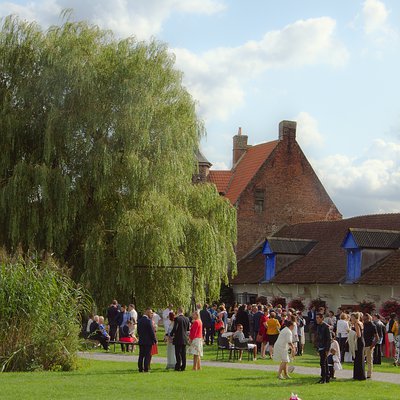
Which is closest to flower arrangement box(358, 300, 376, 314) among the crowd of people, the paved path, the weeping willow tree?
the crowd of people

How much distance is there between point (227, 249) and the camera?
36406 mm

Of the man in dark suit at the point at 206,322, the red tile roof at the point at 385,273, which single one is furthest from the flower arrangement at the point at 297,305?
the man in dark suit at the point at 206,322

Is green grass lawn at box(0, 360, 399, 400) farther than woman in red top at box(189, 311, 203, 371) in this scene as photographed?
No

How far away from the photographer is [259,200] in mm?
51969

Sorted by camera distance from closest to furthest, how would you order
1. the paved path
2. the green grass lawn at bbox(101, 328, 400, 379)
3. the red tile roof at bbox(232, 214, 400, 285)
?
the paved path
the green grass lawn at bbox(101, 328, 400, 379)
the red tile roof at bbox(232, 214, 400, 285)

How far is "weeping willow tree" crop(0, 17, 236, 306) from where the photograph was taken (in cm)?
3150

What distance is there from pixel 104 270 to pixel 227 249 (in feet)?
22.0

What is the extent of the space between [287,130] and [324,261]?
43.1ft

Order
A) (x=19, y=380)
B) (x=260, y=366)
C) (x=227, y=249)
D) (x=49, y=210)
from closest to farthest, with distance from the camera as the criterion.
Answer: (x=19, y=380) → (x=260, y=366) → (x=49, y=210) → (x=227, y=249)

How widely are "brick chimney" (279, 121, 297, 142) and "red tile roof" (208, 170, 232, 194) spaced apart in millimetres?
5205

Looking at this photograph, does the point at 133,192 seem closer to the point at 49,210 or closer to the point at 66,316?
the point at 49,210

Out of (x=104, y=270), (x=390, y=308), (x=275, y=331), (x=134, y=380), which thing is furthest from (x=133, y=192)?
(x=134, y=380)

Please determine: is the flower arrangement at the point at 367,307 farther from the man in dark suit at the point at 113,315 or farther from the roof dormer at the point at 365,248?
the man in dark suit at the point at 113,315

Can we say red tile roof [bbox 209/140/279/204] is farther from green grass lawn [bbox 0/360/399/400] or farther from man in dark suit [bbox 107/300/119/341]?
green grass lawn [bbox 0/360/399/400]
